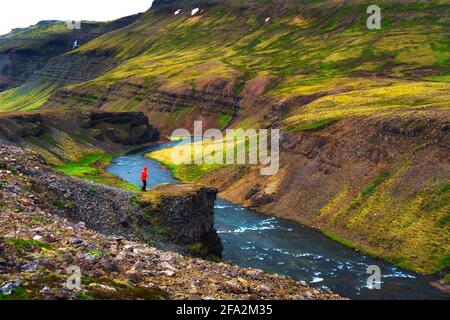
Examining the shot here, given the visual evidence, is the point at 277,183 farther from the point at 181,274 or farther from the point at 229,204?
the point at 181,274

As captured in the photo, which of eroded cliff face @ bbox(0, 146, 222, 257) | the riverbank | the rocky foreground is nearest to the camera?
the rocky foreground

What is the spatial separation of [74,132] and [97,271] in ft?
401

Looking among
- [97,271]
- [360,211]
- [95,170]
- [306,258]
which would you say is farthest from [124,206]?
[95,170]

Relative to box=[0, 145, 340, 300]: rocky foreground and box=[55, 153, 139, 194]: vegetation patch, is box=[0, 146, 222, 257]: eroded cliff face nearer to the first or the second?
box=[0, 145, 340, 300]: rocky foreground

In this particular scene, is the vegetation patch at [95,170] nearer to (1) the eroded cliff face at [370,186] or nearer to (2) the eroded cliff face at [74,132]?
(2) the eroded cliff face at [74,132]

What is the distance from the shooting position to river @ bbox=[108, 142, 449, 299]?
52.9 m

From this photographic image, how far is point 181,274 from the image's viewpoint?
27.7m

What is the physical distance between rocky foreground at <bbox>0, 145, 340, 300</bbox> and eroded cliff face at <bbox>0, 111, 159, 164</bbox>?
→ 9117 centimetres

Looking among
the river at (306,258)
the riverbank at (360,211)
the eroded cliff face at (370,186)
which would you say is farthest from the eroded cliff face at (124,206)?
the eroded cliff face at (370,186)

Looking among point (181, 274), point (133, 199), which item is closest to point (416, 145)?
point (133, 199)

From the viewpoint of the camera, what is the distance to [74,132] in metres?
141

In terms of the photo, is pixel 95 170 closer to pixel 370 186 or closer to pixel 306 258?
pixel 370 186

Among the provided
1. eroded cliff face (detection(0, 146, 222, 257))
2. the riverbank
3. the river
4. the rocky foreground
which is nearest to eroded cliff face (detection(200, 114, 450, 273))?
the riverbank

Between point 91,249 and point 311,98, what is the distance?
115979 mm
